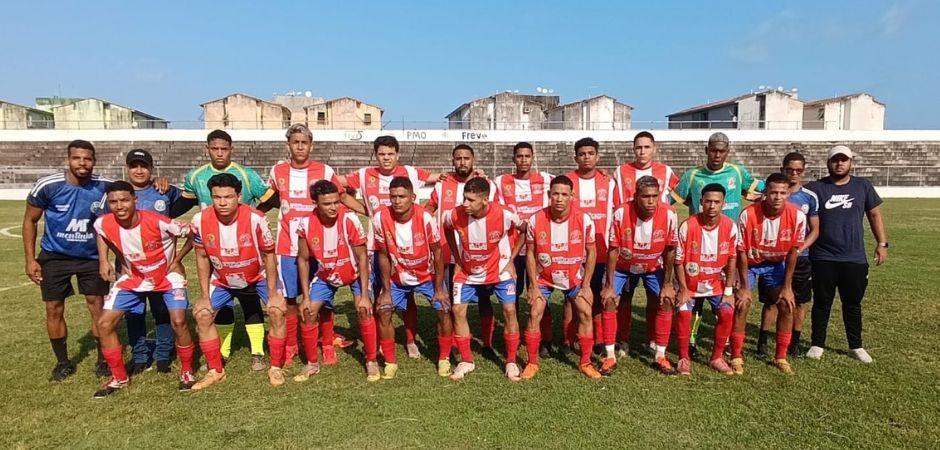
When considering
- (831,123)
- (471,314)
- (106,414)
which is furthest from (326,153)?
(831,123)

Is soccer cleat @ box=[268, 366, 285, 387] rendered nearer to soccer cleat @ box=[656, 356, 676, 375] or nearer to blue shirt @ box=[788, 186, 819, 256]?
soccer cleat @ box=[656, 356, 676, 375]

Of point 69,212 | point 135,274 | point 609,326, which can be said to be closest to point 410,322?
point 609,326

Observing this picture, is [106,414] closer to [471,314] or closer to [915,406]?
[471,314]

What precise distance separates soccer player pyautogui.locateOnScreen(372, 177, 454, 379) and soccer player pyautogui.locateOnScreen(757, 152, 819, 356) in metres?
2.97

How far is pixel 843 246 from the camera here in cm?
485

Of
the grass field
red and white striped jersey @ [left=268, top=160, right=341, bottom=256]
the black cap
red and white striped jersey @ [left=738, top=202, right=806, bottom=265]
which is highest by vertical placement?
the black cap

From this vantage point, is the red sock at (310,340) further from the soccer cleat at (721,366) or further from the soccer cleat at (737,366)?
the soccer cleat at (737,366)

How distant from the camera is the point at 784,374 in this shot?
453 centimetres

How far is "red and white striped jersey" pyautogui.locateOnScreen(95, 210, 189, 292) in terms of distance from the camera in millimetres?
4352

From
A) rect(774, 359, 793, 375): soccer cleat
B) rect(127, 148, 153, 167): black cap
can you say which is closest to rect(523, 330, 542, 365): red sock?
rect(774, 359, 793, 375): soccer cleat

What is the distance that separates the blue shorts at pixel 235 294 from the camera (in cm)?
463

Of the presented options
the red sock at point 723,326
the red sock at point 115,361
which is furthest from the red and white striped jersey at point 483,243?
the red sock at point 115,361

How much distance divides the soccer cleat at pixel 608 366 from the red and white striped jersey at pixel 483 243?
1.11 meters

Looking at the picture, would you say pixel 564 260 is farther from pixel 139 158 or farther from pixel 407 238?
pixel 139 158
